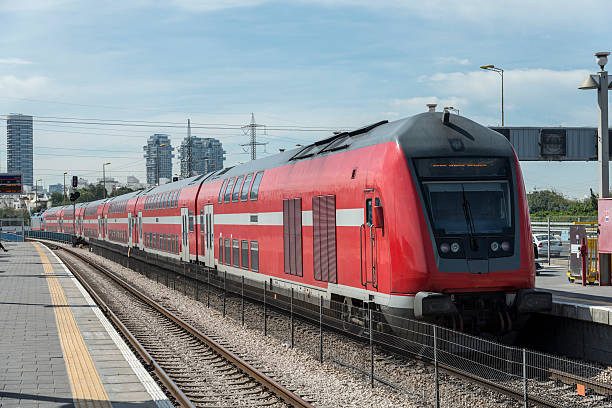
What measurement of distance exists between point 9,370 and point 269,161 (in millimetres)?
9936

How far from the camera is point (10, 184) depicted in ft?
176

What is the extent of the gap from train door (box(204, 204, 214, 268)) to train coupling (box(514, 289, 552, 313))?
14.8 m

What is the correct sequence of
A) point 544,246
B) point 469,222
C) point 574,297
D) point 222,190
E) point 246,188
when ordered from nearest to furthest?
point 469,222 < point 574,297 < point 246,188 < point 222,190 < point 544,246

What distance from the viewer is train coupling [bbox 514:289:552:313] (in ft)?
39.3

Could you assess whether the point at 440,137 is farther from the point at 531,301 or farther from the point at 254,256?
the point at 254,256

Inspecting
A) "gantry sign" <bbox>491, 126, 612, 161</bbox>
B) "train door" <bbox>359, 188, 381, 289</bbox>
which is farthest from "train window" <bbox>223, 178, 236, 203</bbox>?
"gantry sign" <bbox>491, 126, 612, 161</bbox>

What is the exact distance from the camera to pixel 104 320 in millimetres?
19047

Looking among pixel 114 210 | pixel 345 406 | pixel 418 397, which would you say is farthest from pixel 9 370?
pixel 114 210

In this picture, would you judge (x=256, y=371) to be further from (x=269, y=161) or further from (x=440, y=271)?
(x=269, y=161)

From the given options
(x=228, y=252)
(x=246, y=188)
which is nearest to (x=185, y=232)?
(x=228, y=252)

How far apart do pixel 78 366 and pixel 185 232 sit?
17.1m

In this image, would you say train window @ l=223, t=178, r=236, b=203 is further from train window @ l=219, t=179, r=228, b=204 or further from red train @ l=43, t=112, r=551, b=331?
red train @ l=43, t=112, r=551, b=331

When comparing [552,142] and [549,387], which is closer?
[549,387]

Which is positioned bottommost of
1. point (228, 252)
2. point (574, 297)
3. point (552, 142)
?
point (574, 297)
